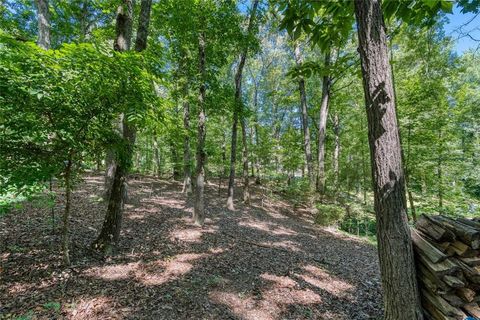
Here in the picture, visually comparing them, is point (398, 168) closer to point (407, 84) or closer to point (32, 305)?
point (32, 305)

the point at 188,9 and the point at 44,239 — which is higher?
the point at 188,9

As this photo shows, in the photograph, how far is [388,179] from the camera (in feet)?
7.98

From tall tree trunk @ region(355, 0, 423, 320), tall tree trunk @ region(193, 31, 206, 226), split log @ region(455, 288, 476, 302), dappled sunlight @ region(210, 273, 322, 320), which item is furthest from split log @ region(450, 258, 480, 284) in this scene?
tall tree trunk @ region(193, 31, 206, 226)

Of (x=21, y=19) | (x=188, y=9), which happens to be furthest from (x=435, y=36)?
(x=21, y=19)

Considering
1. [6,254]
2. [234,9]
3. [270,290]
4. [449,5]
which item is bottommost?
[270,290]

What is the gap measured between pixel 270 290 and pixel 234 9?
27.5 feet

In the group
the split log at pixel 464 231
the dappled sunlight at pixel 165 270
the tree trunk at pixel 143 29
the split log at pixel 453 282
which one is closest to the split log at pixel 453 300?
Result: the split log at pixel 453 282

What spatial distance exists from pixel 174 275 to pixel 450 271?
3977mm

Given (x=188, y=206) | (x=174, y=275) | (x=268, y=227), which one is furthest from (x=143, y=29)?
(x=268, y=227)

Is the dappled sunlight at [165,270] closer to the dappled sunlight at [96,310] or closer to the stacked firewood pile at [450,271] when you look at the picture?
the dappled sunlight at [96,310]

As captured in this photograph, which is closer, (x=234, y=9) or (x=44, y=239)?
(x=44, y=239)

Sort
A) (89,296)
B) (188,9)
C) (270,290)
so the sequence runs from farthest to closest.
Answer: (188,9) < (270,290) < (89,296)

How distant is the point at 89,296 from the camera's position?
342 cm

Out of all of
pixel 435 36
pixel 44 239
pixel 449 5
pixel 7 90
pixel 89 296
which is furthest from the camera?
pixel 435 36
